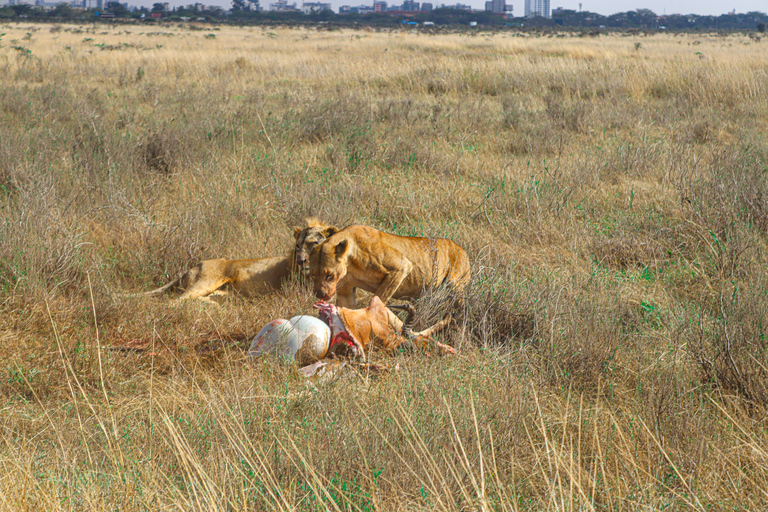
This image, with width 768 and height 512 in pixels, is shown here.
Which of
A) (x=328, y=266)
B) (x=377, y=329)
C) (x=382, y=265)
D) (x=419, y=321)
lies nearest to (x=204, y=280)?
(x=328, y=266)

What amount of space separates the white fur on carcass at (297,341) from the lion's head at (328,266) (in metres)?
0.25

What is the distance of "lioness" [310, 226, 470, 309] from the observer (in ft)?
12.4

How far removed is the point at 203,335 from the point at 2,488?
6.15 feet

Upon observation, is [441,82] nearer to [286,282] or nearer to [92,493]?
[286,282]

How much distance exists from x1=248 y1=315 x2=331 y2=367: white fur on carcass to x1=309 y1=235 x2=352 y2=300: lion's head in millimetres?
250

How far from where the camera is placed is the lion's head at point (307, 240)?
416 centimetres

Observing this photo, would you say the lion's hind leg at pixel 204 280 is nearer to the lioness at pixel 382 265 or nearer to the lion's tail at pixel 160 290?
the lion's tail at pixel 160 290

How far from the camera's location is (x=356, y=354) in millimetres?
3408

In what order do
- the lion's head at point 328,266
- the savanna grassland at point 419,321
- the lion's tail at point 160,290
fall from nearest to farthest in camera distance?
1. the savanna grassland at point 419,321
2. the lion's head at point 328,266
3. the lion's tail at point 160,290

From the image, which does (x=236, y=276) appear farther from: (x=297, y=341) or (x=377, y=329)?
(x=377, y=329)

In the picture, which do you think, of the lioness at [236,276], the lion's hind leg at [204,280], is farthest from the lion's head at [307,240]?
the lion's hind leg at [204,280]

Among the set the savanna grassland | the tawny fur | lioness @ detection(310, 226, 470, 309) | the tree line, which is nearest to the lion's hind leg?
the savanna grassland

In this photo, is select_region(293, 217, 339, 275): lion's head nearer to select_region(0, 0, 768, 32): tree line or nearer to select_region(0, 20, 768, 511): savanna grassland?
select_region(0, 20, 768, 511): savanna grassland

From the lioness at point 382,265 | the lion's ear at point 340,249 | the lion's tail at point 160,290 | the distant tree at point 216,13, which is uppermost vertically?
the distant tree at point 216,13
